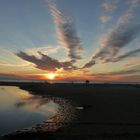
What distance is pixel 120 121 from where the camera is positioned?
24344mm

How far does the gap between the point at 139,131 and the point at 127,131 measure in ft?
2.88

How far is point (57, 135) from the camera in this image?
18031mm

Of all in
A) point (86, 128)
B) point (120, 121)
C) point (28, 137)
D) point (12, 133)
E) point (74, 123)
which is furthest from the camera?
point (120, 121)

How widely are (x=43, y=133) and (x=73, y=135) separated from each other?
2.14 meters

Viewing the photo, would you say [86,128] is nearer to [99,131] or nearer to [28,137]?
[99,131]

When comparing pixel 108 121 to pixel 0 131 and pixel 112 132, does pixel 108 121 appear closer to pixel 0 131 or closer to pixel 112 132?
pixel 112 132

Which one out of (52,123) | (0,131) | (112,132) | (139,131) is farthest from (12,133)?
(139,131)

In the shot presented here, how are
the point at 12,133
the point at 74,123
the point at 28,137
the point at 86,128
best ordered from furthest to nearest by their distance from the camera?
the point at 74,123, the point at 86,128, the point at 12,133, the point at 28,137

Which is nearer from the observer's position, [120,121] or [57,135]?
[57,135]

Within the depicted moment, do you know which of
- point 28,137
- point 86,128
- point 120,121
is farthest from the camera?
point 120,121

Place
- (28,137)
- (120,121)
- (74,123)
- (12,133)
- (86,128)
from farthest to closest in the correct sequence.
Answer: (120,121) < (74,123) < (86,128) < (12,133) < (28,137)

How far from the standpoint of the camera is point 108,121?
24.2 m

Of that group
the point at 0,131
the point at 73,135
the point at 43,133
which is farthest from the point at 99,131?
the point at 0,131

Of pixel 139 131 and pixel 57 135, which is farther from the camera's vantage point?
pixel 139 131
